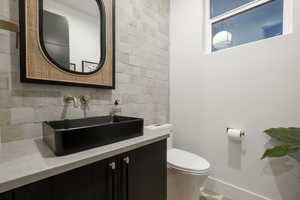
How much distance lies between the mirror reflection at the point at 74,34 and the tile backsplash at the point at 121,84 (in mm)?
176

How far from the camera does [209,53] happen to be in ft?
5.71

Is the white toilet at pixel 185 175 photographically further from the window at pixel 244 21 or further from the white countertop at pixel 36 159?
the window at pixel 244 21

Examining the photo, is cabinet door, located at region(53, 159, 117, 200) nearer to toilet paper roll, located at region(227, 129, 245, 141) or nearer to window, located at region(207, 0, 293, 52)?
toilet paper roll, located at region(227, 129, 245, 141)

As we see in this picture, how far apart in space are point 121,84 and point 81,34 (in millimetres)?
558

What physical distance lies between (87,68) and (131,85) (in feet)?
1.63

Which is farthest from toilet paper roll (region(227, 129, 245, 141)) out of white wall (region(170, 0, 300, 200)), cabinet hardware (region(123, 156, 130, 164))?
cabinet hardware (region(123, 156, 130, 164))

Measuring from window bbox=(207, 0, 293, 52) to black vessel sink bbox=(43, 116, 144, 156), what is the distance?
1.43m

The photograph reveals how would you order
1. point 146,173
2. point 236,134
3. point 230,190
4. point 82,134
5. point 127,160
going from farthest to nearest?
point 230,190 < point 236,134 < point 146,173 < point 127,160 < point 82,134

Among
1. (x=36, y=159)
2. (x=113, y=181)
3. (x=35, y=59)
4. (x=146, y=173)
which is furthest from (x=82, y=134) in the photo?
(x=35, y=59)

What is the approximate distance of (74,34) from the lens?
Answer: 1198 mm

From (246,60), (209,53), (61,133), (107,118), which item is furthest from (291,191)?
(61,133)

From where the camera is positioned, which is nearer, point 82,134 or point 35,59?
point 82,134

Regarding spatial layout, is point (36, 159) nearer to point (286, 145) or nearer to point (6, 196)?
point (6, 196)

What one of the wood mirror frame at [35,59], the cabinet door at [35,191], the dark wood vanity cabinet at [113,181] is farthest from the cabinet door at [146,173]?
the wood mirror frame at [35,59]
